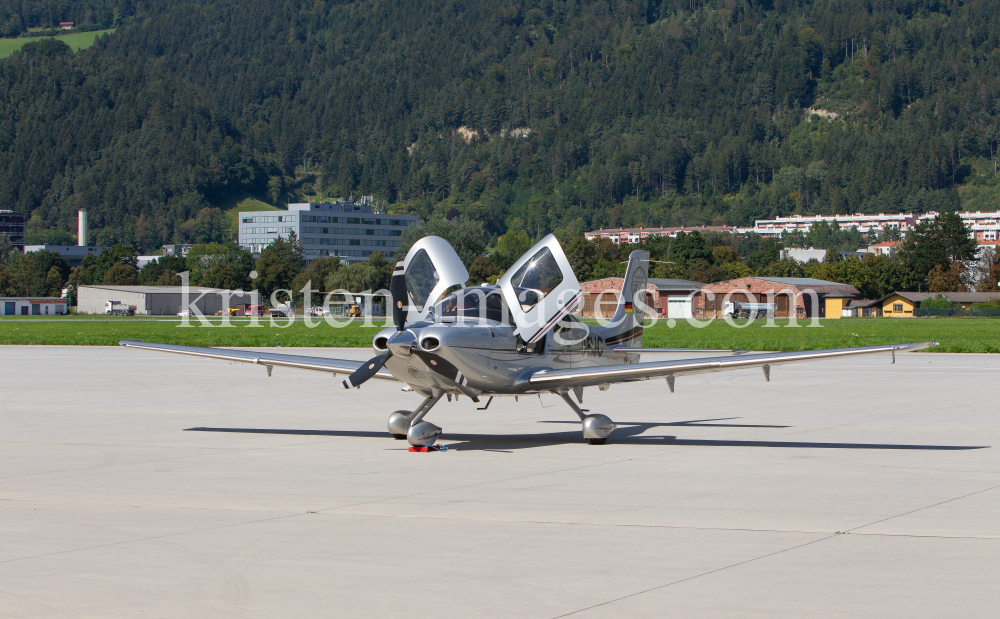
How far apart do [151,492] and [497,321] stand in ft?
Answer: 16.7

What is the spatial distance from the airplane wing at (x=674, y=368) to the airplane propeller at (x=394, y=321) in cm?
189

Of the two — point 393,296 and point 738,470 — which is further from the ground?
point 393,296

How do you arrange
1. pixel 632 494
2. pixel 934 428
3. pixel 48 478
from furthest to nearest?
pixel 934 428 → pixel 48 478 → pixel 632 494

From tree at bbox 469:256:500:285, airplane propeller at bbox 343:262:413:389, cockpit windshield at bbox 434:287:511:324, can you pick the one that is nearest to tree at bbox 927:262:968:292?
tree at bbox 469:256:500:285

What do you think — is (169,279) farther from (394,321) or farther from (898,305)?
(394,321)

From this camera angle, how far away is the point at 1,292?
176375mm

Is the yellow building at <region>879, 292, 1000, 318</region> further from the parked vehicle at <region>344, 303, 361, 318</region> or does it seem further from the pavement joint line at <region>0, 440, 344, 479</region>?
the pavement joint line at <region>0, 440, 344, 479</region>

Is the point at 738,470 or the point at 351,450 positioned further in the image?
the point at 351,450

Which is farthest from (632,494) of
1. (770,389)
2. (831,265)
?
(831,265)

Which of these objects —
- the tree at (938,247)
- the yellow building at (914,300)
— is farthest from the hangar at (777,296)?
the tree at (938,247)

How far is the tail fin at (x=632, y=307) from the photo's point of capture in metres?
16.2

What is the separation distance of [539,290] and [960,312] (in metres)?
110

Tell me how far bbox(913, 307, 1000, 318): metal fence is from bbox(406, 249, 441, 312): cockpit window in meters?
109

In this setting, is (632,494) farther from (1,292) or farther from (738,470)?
(1,292)
